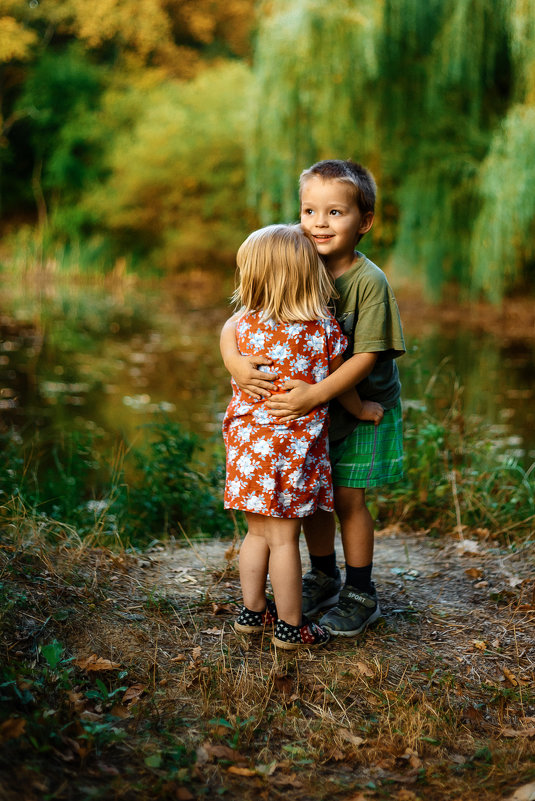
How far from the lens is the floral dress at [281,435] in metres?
2.62

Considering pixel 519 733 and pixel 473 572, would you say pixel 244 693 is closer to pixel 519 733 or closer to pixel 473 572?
pixel 519 733

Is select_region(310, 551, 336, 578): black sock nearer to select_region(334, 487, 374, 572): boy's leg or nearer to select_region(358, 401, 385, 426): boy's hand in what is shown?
select_region(334, 487, 374, 572): boy's leg

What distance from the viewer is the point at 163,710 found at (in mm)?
2432

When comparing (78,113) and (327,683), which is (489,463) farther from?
(78,113)

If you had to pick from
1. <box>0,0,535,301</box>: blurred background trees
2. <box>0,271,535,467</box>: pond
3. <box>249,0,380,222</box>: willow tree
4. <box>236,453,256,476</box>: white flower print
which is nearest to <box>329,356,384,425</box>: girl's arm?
<box>236,453,256,476</box>: white flower print

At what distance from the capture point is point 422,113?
38.2 ft

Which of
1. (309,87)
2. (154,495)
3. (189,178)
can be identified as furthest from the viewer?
(189,178)

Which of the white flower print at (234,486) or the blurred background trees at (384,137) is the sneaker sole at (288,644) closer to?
the white flower print at (234,486)

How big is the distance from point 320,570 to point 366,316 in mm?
1022

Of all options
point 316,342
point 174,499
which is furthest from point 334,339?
point 174,499

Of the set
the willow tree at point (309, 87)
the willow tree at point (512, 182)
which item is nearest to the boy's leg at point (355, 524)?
the willow tree at point (512, 182)

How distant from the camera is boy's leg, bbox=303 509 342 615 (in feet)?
10.1

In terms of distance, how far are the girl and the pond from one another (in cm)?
225

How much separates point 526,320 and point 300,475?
10783mm
